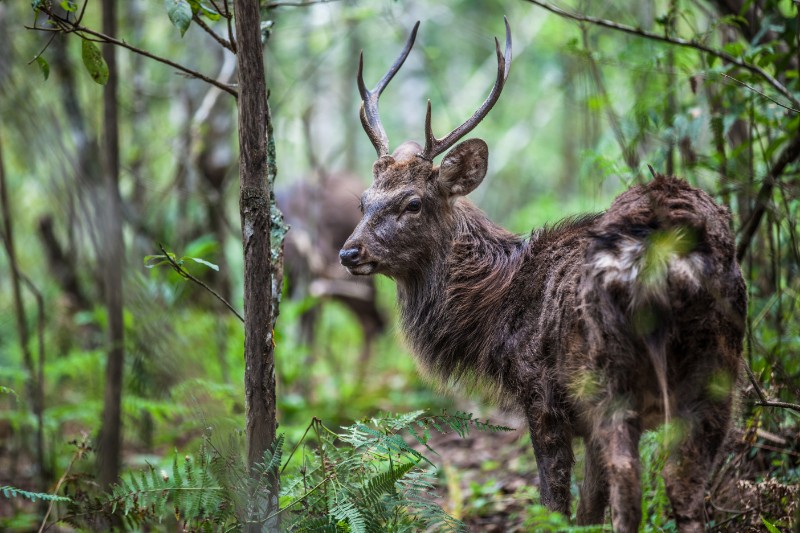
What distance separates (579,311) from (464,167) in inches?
72.5

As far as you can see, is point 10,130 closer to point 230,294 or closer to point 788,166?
point 230,294

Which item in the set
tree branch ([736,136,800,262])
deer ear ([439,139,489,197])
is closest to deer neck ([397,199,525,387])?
deer ear ([439,139,489,197])

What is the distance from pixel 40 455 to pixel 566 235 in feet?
15.5

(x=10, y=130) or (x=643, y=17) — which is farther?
(x=10, y=130)

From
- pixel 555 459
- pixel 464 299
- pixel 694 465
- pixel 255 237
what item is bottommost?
pixel 694 465

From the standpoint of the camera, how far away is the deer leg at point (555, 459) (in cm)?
407

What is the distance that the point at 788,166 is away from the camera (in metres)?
5.57

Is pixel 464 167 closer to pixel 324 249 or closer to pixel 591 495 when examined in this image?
pixel 591 495

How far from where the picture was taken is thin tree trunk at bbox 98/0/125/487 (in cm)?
490

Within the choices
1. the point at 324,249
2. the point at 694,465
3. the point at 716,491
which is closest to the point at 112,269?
the point at 694,465

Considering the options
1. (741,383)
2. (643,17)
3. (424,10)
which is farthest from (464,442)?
(424,10)

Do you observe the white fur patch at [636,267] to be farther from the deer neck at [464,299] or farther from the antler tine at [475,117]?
the antler tine at [475,117]

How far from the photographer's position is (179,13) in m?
3.74

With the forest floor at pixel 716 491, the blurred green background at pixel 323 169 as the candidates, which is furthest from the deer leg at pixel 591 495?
the blurred green background at pixel 323 169
